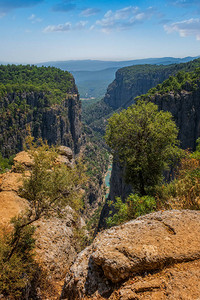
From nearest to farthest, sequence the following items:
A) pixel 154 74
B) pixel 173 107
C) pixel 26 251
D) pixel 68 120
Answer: pixel 26 251
pixel 173 107
pixel 68 120
pixel 154 74

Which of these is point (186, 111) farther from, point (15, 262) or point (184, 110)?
point (15, 262)

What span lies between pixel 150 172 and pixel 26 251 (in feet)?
34.2

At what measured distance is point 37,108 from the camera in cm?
9306

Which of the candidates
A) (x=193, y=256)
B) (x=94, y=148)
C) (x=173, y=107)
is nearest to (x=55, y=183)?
(x=193, y=256)

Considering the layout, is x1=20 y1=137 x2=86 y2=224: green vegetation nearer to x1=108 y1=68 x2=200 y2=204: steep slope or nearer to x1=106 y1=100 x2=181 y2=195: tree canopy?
x1=106 y1=100 x2=181 y2=195: tree canopy

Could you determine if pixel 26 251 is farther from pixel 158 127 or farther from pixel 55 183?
pixel 158 127

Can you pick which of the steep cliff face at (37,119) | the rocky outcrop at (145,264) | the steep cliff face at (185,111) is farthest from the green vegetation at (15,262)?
the steep cliff face at (37,119)

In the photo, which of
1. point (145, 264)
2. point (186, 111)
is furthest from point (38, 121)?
point (145, 264)

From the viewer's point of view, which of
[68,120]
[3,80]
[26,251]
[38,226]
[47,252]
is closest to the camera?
[26,251]

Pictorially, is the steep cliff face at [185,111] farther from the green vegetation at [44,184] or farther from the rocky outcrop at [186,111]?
the green vegetation at [44,184]

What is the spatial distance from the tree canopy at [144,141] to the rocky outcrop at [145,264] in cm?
699

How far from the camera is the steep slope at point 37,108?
254 feet

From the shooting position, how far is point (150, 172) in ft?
50.3

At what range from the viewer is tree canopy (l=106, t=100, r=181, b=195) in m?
14.1
